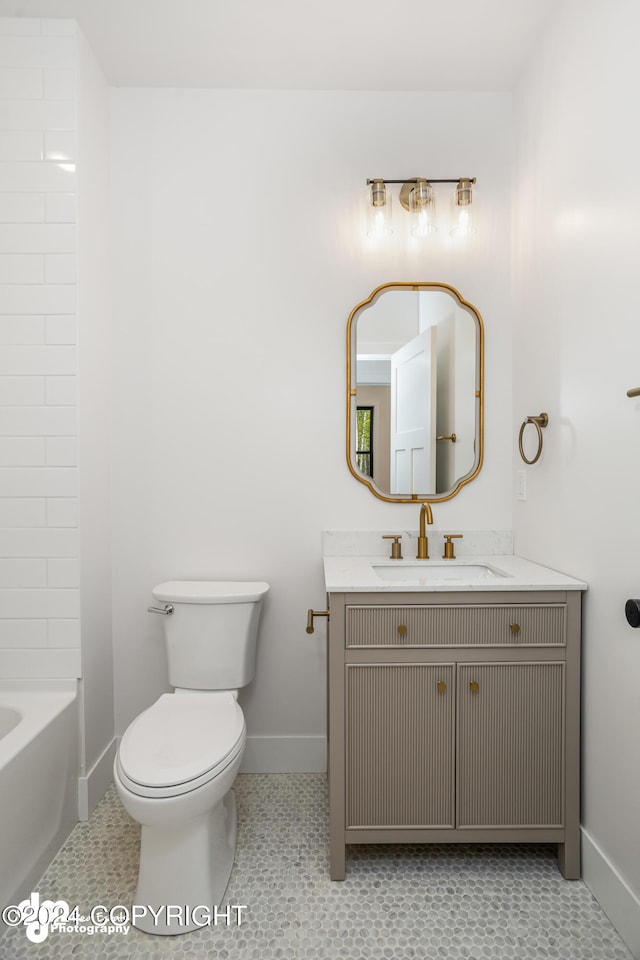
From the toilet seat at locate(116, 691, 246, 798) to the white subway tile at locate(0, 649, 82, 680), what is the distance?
0.35 meters

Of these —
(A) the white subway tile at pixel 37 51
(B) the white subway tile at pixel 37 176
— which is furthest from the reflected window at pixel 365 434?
(A) the white subway tile at pixel 37 51

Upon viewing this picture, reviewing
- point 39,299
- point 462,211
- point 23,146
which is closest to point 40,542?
point 39,299

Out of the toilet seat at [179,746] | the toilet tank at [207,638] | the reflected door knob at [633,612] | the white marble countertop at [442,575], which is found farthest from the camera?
the toilet tank at [207,638]

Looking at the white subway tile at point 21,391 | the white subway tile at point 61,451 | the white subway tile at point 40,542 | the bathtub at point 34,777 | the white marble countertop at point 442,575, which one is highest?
the white subway tile at point 21,391

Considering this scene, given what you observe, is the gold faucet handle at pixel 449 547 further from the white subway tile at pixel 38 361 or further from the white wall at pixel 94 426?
the white subway tile at pixel 38 361

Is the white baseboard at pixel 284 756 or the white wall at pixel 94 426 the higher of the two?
the white wall at pixel 94 426

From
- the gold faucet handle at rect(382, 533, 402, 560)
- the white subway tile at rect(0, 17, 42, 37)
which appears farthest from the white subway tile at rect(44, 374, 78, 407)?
the gold faucet handle at rect(382, 533, 402, 560)

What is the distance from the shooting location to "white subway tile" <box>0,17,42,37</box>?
1927mm

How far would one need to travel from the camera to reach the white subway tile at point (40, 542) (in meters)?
1.98

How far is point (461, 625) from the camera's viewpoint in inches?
67.8

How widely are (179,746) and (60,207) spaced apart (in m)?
1.78

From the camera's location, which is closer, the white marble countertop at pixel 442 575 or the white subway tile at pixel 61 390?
the white marble countertop at pixel 442 575

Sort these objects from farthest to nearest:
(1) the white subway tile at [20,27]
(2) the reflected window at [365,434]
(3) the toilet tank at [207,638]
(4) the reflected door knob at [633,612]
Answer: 1. (2) the reflected window at [365,434]
2. (3) the toilet tank at [207,638]
3. (1) the white subway tile at [20,27]
4. (4) the reflected door knob at [633,612]

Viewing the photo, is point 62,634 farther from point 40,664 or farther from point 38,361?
point 38,361
